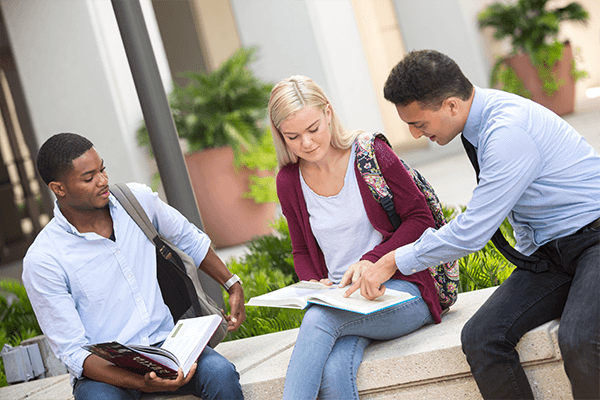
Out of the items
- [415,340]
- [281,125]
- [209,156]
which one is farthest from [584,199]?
[209,156]

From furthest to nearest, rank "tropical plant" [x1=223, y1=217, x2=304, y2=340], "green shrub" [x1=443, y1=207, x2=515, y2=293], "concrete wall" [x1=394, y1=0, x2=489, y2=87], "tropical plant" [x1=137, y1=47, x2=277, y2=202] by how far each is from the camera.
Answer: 1. "concrete wall" [x1=394, y1=0, x2=489, y2=87]
2. "tropical plant" [x1=137, y1=47, x2=277, y2=202]
3. "tropical plant" [x1=223, y1=217, x2=304, y2=340]
4. "green shrub" [x1=443, y1=207, x2=515, y2=293]

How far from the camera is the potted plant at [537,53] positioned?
8.94 metres

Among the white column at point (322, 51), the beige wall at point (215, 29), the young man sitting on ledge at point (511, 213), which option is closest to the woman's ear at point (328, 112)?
the young man sitting on ledge at point (511, 213)

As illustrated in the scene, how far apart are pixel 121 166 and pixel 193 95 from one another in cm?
130

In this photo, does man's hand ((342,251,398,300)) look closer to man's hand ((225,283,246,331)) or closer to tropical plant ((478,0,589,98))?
man's hand ((225,283,246,331))

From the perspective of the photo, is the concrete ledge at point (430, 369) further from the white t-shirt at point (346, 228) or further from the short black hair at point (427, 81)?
the short black hair at point (427, 81)

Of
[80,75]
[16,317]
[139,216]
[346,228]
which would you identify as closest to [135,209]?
[139,216]

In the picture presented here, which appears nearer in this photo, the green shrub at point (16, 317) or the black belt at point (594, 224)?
the black belt at point (594, 224)

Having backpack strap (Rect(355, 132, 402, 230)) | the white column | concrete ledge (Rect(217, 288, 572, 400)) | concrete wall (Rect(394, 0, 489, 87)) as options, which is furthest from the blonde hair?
concrete wall (Rect(394, 0, 489, 87))

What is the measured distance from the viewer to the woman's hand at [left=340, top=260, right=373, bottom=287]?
2.29 meters

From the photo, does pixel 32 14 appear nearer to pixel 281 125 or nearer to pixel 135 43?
pixel 135 43

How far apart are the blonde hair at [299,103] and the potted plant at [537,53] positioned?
7.27 meters

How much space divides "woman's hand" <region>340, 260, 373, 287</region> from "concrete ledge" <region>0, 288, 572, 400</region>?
12.5 inches

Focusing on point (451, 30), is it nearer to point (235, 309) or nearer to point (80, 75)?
point (80, 75)
